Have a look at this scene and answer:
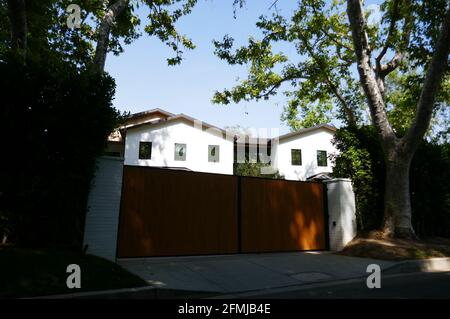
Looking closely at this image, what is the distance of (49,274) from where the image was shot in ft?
17.3

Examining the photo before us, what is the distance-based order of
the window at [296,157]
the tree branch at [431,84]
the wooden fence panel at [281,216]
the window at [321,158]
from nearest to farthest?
the tree branch at [431,84] < the wooden fence panel at [281,216] < the window at [296,157] < the window at [321,158]

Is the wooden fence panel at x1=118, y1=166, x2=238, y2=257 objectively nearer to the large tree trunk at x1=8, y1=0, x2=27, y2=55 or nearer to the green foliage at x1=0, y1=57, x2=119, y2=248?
the green foliage at x1=0, y1=57, x2=119, y2=248

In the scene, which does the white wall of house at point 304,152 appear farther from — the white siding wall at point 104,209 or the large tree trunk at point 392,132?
the white siding wall at point 104,209

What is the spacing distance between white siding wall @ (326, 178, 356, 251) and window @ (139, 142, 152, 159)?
56.3ft

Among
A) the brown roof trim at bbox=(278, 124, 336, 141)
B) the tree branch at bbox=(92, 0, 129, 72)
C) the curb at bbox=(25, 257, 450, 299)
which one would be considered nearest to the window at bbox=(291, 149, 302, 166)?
the brown roof trim at bbox=(278, 124, 336, 141)

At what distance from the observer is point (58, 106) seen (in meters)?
6.75

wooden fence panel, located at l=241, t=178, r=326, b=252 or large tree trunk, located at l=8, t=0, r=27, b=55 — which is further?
wooden fence panel, located at l=241, t=178, r=326, b=252

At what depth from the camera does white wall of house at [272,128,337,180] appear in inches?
1189

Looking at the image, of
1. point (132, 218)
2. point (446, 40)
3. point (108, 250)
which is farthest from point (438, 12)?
point (108, 250)

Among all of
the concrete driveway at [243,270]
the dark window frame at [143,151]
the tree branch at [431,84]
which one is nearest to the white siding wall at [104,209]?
the concrete driveway at [243,270]

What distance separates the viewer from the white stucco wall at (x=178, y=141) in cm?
2553

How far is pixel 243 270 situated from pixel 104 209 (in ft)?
11.3

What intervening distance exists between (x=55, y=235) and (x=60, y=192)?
91 cm

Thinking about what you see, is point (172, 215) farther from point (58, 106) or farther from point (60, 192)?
point (58, 106)
